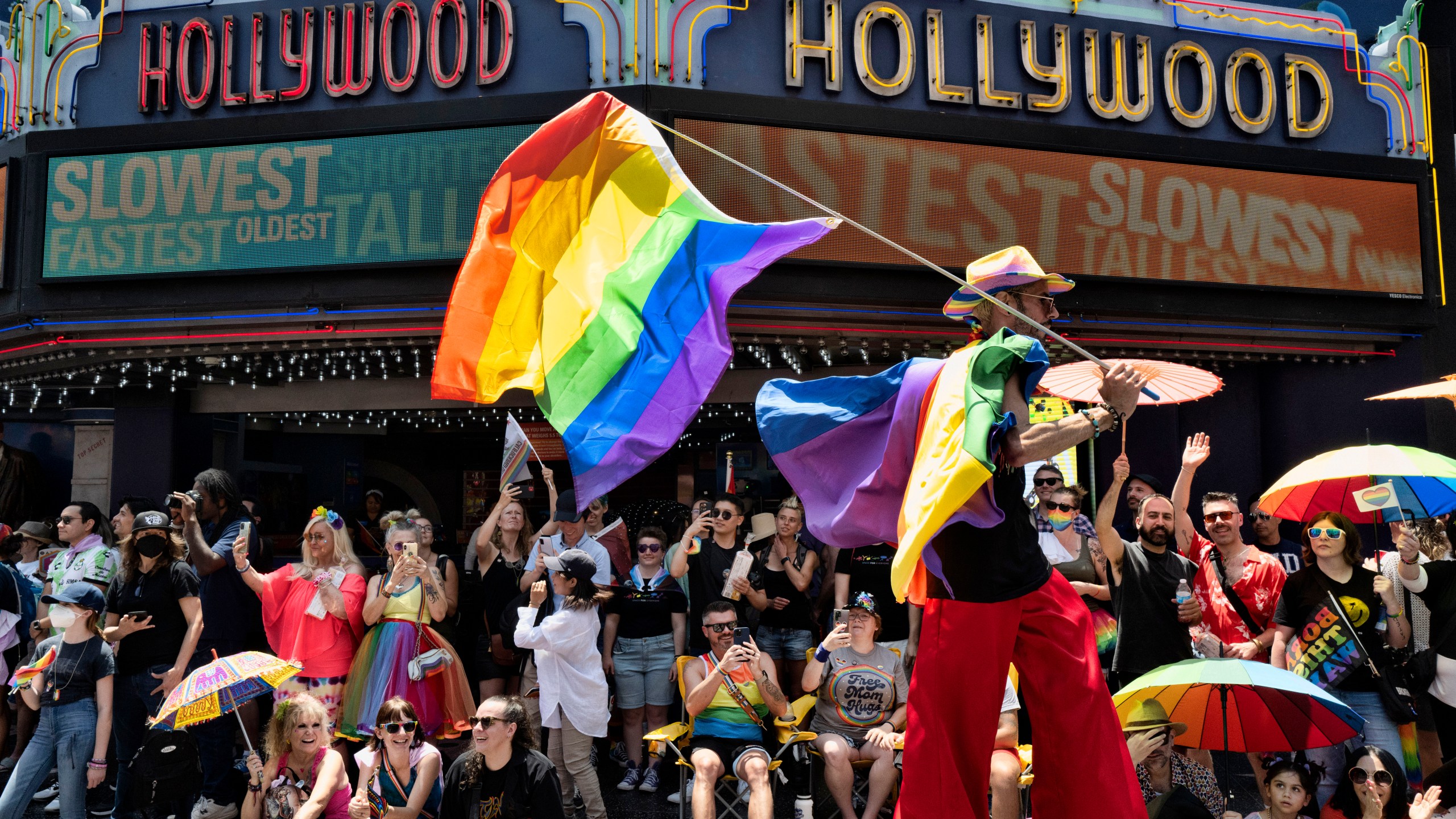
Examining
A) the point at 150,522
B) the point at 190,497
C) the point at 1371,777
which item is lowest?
the point at 1371,777

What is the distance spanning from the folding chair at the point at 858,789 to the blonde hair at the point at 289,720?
2.65m

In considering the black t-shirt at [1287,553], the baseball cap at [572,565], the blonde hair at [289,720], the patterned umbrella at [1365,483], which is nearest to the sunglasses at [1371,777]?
the patterned umbrella at [1365,483]

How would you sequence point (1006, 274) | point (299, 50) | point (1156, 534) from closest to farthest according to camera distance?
point (1006, 274) < point (1156, 534) < point (299, 50)

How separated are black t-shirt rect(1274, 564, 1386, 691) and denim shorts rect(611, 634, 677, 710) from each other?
3.65m

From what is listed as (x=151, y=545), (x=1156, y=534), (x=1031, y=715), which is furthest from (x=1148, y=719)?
(x=151, y=545)

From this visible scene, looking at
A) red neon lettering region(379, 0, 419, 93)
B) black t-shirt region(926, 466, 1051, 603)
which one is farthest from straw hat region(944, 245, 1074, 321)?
red neon lettering region(379, 0, 419, 93)

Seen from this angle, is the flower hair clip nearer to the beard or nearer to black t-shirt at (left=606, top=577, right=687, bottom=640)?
black t-shirt at (left=606, top=577, right=687, bottom=640)

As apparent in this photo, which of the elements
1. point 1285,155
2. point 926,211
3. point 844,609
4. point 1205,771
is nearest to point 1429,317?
point 1285,155

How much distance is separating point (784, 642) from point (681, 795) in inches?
56.6

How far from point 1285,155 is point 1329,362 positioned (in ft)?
7.85

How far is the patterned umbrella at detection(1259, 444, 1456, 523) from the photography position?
6.00 m

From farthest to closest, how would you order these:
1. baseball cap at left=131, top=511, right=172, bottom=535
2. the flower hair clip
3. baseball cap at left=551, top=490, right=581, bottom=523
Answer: baseball cap at left=551, top=490, right=581, bottom=523 < the flower hair clip < baseball cap at left=131, top=511, right=172, bottom=535

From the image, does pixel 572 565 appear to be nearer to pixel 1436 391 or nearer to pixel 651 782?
pixel 651 782

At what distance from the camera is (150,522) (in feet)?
22.0
